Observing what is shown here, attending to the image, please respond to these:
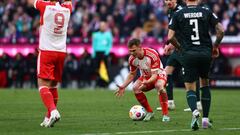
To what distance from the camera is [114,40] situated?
32.9m

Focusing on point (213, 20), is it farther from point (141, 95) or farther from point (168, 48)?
point (168, 48)

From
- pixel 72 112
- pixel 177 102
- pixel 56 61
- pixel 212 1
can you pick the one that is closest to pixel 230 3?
pixel 212 1

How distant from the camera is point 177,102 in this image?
70.5 ft

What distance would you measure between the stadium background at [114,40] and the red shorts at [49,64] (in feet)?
51.2

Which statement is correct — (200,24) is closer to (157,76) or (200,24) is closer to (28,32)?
(157,76)

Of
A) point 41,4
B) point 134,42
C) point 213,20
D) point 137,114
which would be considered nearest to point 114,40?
point 137,114

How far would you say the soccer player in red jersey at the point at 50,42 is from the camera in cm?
1430

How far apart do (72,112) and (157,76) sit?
2.89m

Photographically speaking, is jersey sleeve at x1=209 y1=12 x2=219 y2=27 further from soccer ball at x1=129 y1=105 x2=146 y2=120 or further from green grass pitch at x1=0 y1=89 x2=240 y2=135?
soccer ball at x1=129 y1=105 x2=146 y2=120

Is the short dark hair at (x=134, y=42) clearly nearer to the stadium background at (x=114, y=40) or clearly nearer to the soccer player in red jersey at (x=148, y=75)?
the soccer player in red jersey at (x=148, y=75)

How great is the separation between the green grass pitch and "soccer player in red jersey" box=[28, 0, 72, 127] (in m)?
0.81

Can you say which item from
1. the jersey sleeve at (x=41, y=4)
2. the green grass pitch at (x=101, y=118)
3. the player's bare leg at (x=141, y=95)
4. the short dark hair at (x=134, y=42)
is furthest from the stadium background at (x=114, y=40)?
the jersey sleeve at (x=41, y=4)

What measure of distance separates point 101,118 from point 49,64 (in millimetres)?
2183

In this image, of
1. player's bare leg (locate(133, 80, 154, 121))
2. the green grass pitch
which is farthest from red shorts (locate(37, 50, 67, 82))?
player's bare leg (locate(133, 80, 154, 121))
